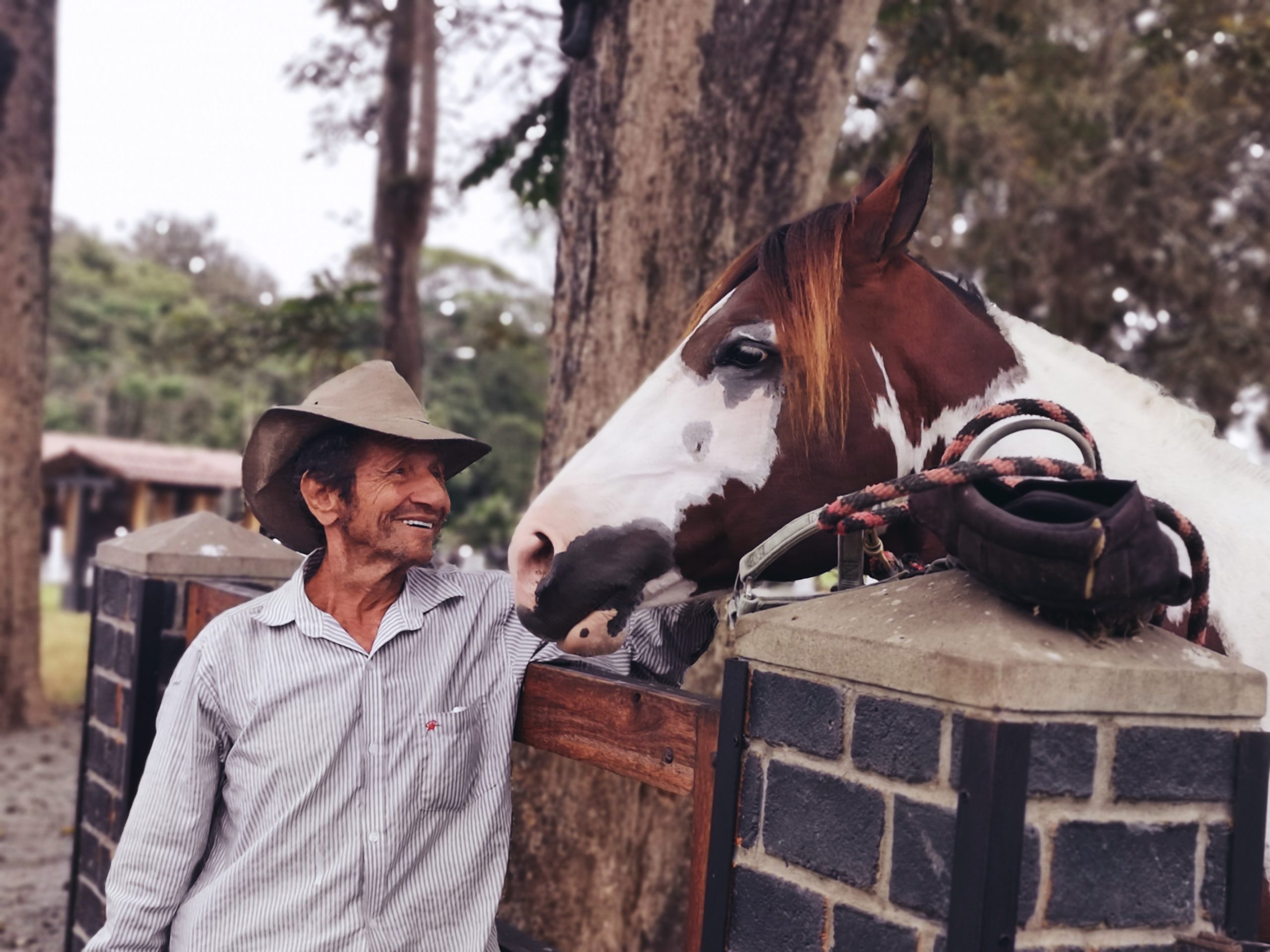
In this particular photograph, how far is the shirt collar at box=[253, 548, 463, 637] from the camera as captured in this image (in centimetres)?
213

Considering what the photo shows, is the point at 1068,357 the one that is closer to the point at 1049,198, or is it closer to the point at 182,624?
the point at 182,624

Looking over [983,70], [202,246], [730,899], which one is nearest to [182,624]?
[730,899]

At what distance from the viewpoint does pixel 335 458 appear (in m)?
2.30

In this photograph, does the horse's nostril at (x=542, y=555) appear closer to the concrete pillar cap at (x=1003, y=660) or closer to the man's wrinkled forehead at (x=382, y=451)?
the man's wrinkled forehead at (x=382, y=451)

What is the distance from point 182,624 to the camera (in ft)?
10.5

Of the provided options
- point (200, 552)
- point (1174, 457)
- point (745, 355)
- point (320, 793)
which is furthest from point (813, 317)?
point (200, 552)

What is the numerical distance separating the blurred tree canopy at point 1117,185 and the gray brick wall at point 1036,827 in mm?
10304

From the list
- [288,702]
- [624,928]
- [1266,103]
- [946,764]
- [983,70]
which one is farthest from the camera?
[1266,103]

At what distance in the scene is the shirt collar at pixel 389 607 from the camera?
2.13 m

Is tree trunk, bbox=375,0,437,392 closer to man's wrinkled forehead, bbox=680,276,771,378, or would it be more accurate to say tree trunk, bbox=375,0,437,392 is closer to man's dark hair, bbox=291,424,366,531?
man's dark hair, bbox=291,424,366,531

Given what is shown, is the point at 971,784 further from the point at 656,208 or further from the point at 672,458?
the point at 656,208

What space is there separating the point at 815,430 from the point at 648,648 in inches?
22.9

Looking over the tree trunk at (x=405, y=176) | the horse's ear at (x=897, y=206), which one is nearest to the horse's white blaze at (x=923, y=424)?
the horse's ear at (x=897, y=206)

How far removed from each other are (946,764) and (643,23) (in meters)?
3.15
